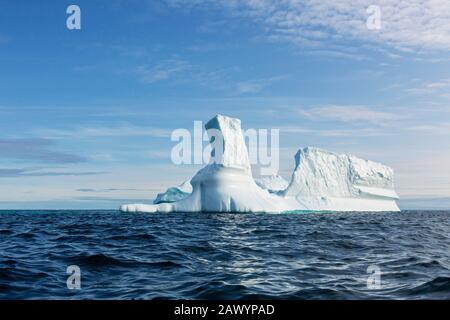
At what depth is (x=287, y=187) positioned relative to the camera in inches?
1928

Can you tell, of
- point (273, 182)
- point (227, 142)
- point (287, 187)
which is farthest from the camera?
point (273, 182)

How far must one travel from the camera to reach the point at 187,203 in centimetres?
4122

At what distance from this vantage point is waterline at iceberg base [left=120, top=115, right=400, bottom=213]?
3975cm

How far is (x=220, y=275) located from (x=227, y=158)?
32.7m

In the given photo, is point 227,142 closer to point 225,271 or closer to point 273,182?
point 273,182

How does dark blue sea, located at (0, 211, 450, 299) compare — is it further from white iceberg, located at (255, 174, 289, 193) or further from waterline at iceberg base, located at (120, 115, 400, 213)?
white iceberg, located at (255, 174, 289, 193)

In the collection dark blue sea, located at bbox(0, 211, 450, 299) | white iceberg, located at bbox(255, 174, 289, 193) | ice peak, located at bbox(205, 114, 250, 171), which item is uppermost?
ice peak, located at bbox(205, 114, 250, 171)

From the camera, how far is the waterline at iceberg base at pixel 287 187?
3975 cm

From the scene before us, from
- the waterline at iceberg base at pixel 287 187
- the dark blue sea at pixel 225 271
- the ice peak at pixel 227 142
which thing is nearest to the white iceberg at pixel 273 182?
the waterline at iceberg base at pixel 287 187

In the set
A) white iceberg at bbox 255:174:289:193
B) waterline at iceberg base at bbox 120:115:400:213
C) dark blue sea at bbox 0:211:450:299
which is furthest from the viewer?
white iceberg at bbox 255:174:289:193

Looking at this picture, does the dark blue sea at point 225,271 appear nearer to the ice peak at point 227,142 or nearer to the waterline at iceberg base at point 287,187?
the waterline at iceberg base at point 287,187

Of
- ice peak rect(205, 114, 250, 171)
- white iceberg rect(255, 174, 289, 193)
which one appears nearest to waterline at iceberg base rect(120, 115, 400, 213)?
ice peak rect(205, 114, 250, 171)

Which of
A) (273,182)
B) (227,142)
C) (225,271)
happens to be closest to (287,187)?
(227,142)

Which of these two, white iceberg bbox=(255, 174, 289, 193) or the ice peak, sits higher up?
the ice peak
